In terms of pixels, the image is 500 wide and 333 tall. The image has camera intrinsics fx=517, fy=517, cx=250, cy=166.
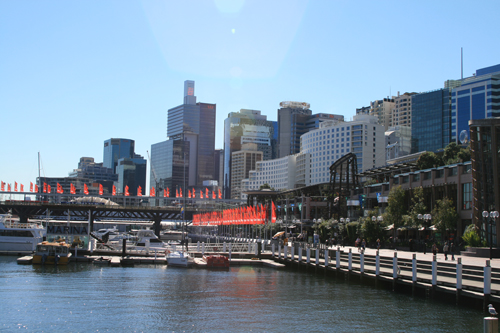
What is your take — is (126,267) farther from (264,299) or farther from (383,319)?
(383,319)

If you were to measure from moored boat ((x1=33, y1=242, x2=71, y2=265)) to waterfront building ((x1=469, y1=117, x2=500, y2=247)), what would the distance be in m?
47.5

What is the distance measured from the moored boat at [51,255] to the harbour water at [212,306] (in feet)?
30.9

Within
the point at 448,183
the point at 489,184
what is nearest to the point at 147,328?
the point at 489,184

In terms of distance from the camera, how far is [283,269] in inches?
2475

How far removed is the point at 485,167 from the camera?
2100 inches

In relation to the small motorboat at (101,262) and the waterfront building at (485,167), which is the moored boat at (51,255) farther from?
the waterfront building at (485,167)

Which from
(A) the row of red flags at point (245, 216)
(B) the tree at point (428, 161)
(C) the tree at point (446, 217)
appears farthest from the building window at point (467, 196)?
(B) the tree at point (428, 161)

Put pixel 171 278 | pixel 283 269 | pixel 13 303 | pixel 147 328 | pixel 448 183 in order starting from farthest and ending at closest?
pixel 448 183
pixel 283 269
pixel 171 278
pixel 13 303
pixel 147 328

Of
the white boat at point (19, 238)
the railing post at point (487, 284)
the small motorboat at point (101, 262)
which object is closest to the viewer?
the railing post at point (487, 284)

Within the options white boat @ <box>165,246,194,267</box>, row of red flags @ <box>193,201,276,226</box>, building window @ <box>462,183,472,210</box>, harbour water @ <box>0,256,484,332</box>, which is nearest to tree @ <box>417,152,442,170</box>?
row of red flags @ <box>193,201,276,226</box>

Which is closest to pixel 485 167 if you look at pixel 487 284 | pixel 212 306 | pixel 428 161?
pixel 487 284

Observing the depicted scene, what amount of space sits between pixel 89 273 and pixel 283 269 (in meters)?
22.6

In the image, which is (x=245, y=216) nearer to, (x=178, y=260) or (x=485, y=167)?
(x=178, y=260)

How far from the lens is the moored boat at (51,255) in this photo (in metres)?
62.5
